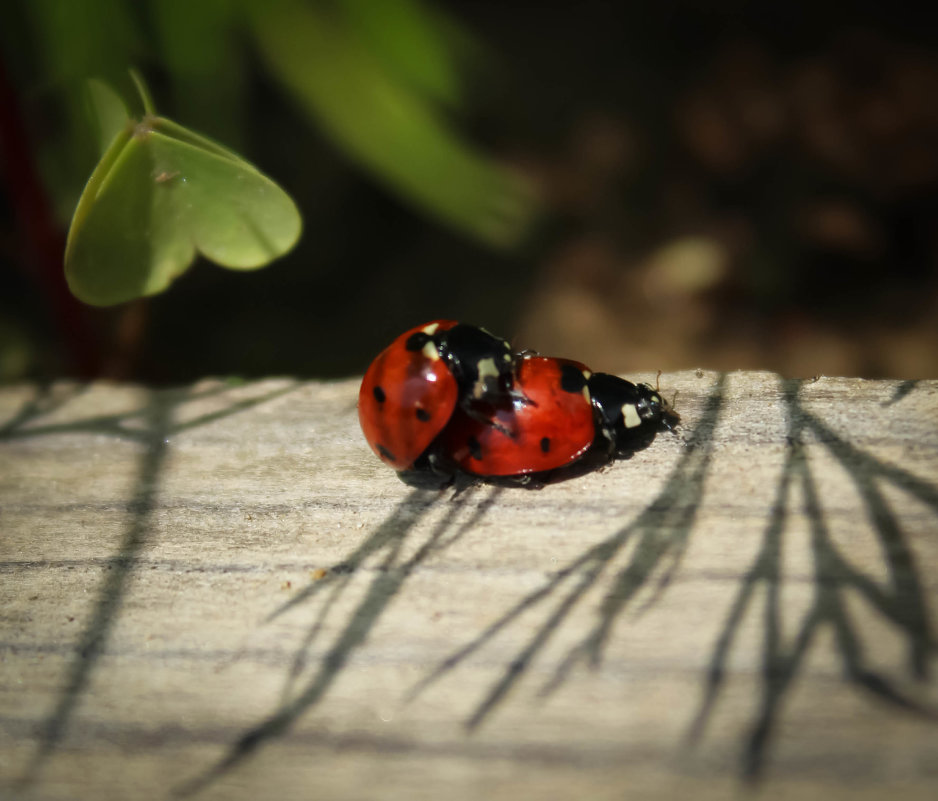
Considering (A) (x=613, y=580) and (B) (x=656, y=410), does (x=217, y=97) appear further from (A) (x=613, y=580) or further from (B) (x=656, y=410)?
(A) (x=613, y=580)

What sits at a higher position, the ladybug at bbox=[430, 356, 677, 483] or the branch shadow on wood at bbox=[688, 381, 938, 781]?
the ladybug at bbox=[430, 356, 677, 483]

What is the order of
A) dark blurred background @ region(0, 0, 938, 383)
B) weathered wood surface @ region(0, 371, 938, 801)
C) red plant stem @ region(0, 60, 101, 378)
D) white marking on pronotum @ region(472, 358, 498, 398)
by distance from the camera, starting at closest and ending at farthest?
1. weathered wood surface @ region(0, 371, 938, 801)
2. white marking on pronotum @ region(472, 358, 498, 398)
3. red plant stem @ region(0, 60, 101, 378)
4. dark blurred background @ region(0, 0, 938, 383)

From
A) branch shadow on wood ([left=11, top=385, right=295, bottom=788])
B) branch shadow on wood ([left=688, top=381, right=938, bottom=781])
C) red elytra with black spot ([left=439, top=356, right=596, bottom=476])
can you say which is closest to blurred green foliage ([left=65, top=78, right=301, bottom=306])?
branch shadow on wood ([left=11, top=385, right=295, bottom=788])

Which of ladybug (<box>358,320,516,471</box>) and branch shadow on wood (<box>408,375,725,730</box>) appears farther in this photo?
ladybug (<box>358,320,516,471</box>)

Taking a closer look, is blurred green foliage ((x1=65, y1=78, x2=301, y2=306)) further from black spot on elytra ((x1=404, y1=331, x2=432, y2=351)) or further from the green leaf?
black spot on elytra ((x1=404, y1=331, x2=432, y2=351))

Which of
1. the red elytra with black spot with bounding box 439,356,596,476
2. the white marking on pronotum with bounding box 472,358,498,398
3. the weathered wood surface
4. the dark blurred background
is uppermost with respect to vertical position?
the dark blurred background
